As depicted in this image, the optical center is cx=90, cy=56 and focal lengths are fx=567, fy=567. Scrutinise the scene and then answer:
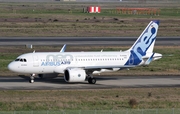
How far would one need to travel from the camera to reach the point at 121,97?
5281 cm

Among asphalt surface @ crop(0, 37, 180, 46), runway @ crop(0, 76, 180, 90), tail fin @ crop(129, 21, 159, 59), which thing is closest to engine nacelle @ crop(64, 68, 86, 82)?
runway @ crop(0, 76, 180, 90)

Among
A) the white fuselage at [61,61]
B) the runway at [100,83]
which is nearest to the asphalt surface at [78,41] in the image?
the runway at [100,83]

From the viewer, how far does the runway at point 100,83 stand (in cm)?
5925

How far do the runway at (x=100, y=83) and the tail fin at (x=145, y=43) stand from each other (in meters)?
3.20

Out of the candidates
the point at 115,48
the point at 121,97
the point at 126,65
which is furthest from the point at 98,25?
the point at 121,97

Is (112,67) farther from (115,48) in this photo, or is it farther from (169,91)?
A: (115,48)

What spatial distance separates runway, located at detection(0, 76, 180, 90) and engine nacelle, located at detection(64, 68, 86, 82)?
0.74m

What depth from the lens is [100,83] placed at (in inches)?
2457

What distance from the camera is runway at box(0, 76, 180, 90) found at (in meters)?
59.2

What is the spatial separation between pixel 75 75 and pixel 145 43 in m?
10.7

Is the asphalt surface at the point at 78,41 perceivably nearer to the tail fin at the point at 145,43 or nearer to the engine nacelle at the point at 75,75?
the tail fin at the point at 145,43

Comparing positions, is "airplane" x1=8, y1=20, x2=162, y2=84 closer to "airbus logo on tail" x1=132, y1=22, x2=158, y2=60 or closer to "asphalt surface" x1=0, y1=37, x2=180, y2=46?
"airbus logo on tail" x1=132, y1=22, x2=158, y2=60

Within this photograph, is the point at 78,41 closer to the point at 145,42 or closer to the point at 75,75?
the point at 145,42

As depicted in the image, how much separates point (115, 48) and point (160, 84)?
3018 cm
